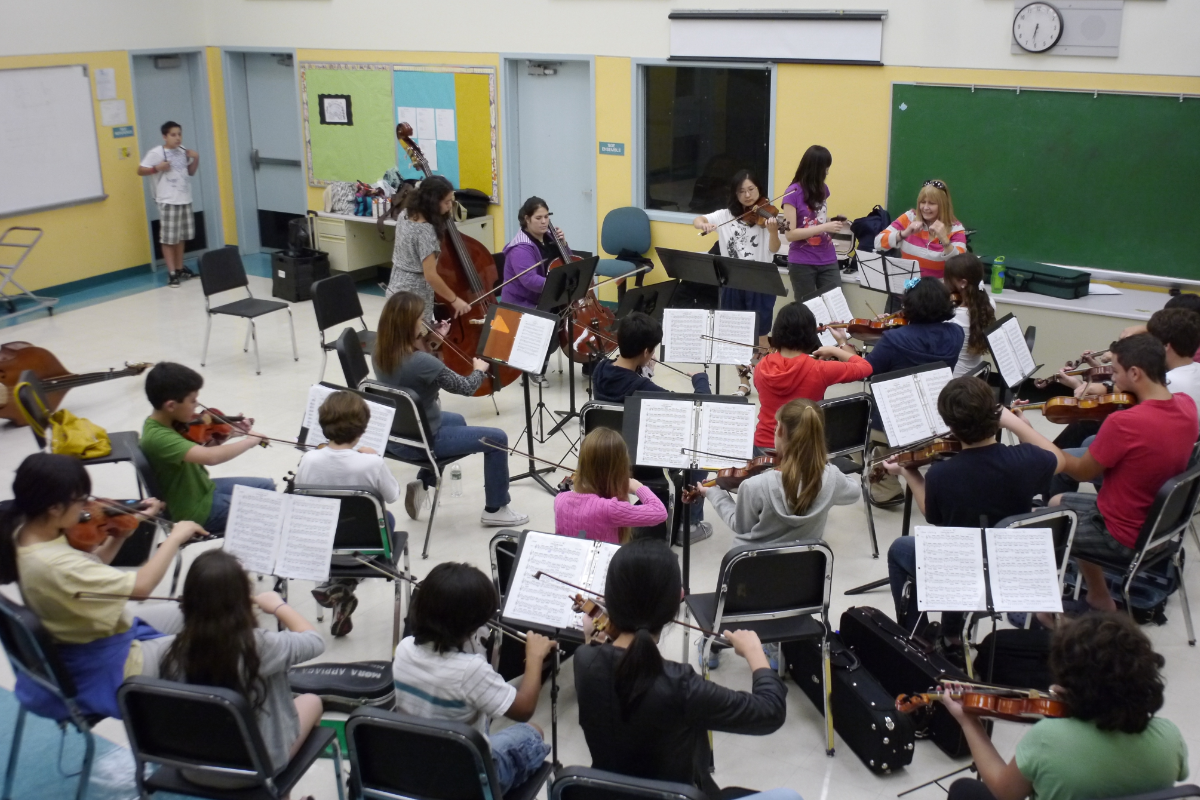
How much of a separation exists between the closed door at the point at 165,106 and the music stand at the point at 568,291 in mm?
5425

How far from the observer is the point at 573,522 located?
3.60m

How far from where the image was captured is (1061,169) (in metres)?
6.64

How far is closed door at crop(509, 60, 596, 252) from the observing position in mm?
8500

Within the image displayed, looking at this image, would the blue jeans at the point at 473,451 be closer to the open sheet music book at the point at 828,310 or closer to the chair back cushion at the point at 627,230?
the open sheet music book at the point at 828,310

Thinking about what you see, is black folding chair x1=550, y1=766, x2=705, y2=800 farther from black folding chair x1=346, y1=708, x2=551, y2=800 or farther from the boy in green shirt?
the boy in green shirt

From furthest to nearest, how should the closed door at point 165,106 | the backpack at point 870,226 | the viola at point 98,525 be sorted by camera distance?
the closed door at point 165,106
the backpack at point 870,226
the viola at point 98,525

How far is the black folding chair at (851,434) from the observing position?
15.0 ft

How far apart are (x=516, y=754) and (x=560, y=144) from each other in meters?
6.60

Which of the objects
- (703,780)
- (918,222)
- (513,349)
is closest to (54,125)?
(513,349)

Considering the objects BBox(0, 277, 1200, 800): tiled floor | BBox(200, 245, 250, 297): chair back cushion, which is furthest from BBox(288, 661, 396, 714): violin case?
BBox(200, 245, 250, 297): chair back cushion

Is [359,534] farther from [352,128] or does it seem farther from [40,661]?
[352,128]

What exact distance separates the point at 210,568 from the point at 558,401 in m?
4.14

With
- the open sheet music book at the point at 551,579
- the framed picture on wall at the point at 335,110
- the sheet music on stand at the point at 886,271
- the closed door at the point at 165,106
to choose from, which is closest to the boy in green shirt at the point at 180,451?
the open sheet music book at the point at 551,579

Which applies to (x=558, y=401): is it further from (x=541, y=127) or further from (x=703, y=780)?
(x=703, y=780)
